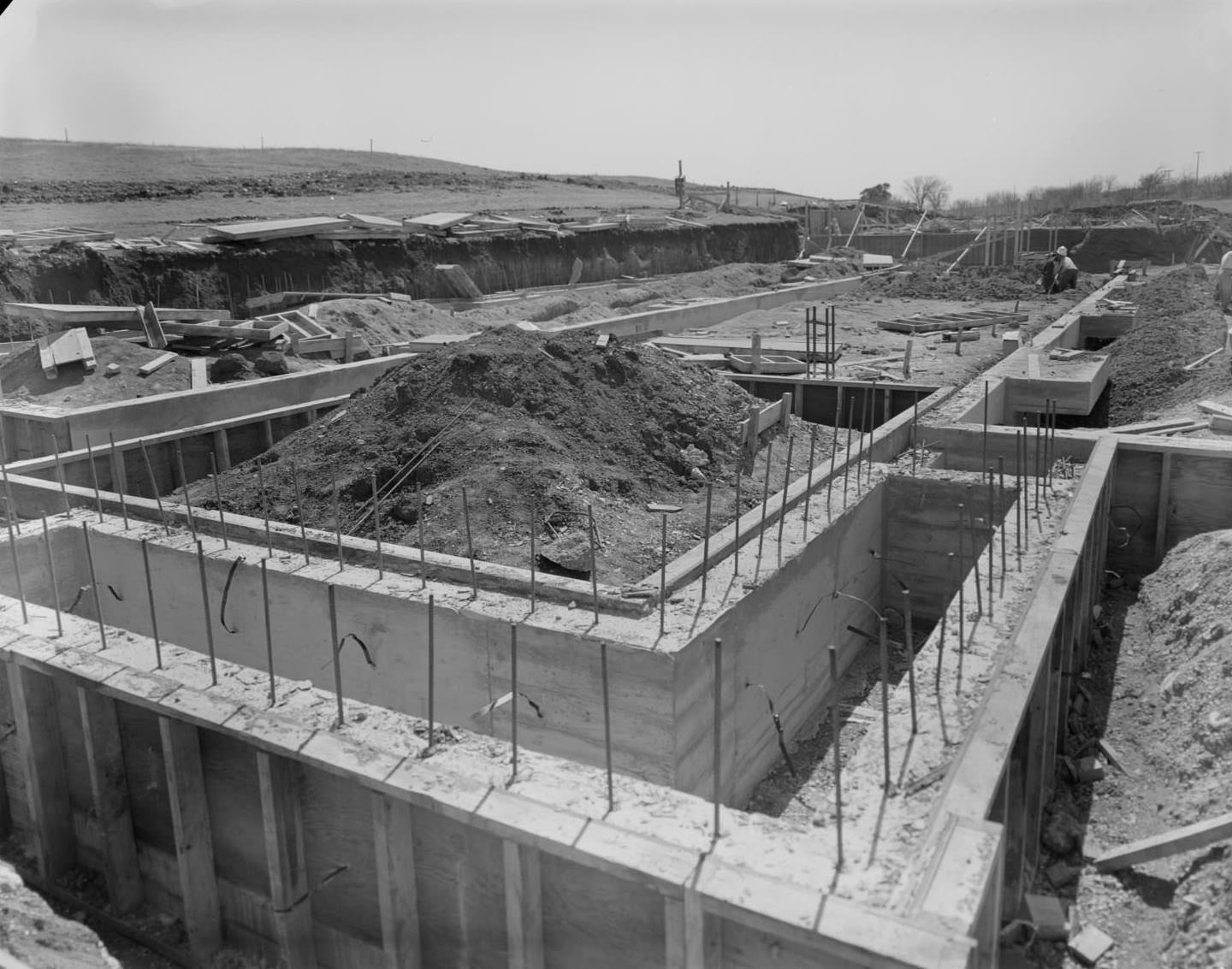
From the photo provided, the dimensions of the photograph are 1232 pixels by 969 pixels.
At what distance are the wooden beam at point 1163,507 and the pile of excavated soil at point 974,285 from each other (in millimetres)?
17791

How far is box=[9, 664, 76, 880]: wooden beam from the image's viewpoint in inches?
262

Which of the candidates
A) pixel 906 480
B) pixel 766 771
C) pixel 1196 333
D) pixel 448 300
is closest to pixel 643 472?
pixel 906 480

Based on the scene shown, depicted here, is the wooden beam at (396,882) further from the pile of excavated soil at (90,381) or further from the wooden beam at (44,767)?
the pile of excavated soil at (90,381)

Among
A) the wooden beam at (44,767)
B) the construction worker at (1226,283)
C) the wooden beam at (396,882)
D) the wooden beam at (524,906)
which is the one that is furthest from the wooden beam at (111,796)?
the construction worker at (1226,283)

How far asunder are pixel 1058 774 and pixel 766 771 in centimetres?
216

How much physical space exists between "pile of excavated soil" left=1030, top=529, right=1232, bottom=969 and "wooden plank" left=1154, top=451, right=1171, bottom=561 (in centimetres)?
36

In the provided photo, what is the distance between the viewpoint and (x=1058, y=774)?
7430mm

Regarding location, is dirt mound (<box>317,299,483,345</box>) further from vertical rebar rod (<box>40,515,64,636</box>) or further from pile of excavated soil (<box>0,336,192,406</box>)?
vertical rebar rod (<box>40,515,64,636</box>)

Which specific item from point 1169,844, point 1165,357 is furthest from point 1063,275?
point 1169,844

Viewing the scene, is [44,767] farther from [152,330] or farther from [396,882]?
[152,330]

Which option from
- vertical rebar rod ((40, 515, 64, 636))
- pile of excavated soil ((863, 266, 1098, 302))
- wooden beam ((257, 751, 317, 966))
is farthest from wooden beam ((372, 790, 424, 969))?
pile of excavated soil ((863, 266, 1098, 302))

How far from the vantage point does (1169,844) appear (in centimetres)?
593

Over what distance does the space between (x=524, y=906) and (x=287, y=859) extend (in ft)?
5.27

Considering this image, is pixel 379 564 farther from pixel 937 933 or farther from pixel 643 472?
pixel 937 933
